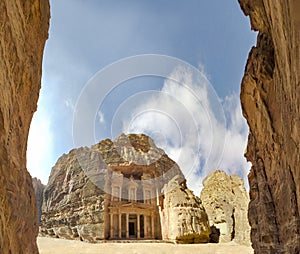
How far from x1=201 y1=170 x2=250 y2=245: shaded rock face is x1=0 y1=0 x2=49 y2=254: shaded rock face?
36.4 m

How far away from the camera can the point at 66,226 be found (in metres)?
42.8

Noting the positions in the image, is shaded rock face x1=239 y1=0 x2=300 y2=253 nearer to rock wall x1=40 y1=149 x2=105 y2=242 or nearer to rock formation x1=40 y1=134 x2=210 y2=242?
rock formation x1=40 y1=134 x2=210 y2=242

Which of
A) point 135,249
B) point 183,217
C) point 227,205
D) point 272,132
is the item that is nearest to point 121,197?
point 183,217

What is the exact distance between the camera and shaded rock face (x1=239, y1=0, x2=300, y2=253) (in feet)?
28.4

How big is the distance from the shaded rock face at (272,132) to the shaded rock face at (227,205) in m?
29.3

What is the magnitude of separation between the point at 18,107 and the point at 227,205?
4498cm

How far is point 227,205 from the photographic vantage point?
5106 centimetres

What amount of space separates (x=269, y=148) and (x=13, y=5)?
36.7ft

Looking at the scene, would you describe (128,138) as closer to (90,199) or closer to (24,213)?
(90,199)

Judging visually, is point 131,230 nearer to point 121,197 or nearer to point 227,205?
point 121,197

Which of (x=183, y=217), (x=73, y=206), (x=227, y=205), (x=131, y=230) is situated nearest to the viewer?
(x=183, y=217)

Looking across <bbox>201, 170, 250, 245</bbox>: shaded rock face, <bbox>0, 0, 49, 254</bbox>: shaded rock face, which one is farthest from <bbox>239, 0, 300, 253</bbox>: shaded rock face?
<bbox>201, 170, 250, 245</bbox>: shaded rock face

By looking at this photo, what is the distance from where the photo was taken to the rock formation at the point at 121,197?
41625 mm

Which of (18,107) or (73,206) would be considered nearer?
(18,107)
